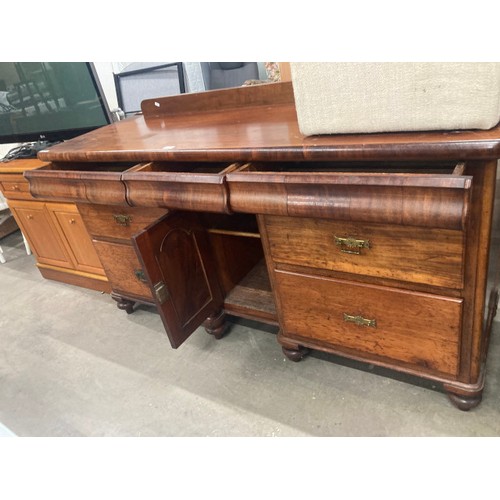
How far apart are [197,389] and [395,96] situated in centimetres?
105

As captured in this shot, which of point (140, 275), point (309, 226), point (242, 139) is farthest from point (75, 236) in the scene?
point (309, 226)

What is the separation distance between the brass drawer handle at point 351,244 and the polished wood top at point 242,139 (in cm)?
20

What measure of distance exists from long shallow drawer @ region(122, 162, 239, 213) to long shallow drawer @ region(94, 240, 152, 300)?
0.42 metres

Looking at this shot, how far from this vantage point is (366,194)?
2.51 feet

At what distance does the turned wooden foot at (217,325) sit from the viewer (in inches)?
57.2

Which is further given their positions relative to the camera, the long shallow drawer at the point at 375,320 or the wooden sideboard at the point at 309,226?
the long shallow drawer at the point at 375,320

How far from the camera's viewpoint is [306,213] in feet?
2.78

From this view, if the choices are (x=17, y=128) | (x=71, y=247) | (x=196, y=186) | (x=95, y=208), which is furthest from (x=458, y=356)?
(x=17, y=128)

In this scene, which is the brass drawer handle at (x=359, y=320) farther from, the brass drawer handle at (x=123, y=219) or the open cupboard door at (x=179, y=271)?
the brass drawer handle at (x=123, y=219)

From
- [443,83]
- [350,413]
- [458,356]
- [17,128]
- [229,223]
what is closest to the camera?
[443,83]

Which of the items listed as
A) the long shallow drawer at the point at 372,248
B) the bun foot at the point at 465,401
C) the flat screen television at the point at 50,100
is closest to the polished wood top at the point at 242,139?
the long shallow drawer at the point at 372,248

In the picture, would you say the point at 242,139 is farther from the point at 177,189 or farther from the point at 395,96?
the point at 395,96

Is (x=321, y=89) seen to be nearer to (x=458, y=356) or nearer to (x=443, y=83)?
(x=443, y=83)

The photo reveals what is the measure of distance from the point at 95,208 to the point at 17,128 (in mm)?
1082
